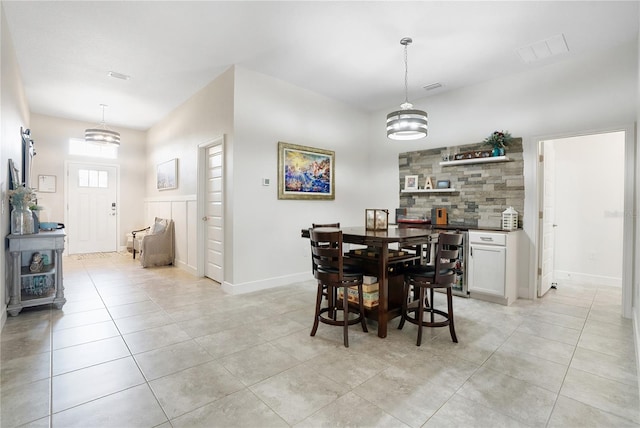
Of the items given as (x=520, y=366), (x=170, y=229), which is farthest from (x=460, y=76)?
(x=170, y=229)

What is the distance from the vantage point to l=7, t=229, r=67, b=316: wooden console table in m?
3.21

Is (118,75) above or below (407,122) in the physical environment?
above

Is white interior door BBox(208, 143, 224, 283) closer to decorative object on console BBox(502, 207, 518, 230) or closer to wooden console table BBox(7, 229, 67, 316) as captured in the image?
wooden console table BBox(7, 229, 67, 316)

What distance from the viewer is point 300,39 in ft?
11.3

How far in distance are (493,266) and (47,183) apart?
8.55 metres

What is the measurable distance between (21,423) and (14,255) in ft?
7.56

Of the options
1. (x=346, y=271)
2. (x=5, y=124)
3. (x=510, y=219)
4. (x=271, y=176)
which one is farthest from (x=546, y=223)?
(x=5, y=124)

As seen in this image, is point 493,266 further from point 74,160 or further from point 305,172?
point 74,160

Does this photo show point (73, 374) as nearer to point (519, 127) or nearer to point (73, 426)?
point (73, 426)

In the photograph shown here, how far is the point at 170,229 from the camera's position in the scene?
6008mm

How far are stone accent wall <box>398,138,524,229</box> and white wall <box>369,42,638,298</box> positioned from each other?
0.12m

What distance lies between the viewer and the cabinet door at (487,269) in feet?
12.3

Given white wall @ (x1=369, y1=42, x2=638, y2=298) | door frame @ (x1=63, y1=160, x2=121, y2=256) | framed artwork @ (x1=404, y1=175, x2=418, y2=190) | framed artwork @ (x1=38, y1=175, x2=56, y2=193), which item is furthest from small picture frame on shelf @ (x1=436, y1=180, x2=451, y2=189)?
framed artwork @ (x1=38, y1=175, x2=56, y2=193)

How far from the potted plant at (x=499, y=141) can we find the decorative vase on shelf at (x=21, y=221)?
5654 millimetres
